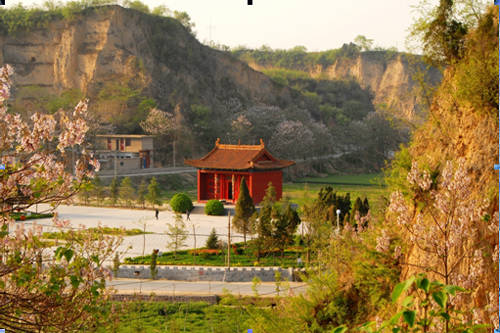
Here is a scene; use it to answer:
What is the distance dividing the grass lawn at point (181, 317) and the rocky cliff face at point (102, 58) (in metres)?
48.5

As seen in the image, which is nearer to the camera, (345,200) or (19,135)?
(19,135)

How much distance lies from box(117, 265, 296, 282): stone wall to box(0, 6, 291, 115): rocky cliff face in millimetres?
45374

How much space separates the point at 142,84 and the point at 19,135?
5928 cm

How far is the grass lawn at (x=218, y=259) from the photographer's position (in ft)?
62.9

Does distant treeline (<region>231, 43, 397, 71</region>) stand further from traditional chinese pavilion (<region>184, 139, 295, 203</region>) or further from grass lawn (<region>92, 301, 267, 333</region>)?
grass lawn (<region>92, 301, 267, 333</region>)

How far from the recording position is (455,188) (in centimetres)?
520

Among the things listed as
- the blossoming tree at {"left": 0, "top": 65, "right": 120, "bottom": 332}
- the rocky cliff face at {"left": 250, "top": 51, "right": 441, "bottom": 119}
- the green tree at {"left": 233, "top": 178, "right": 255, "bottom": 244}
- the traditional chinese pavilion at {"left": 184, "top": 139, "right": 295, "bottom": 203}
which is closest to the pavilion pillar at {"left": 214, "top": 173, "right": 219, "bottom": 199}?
the traditional chinese pavilion at {"left": 184, "top": 139, "right": 295, "bottom": 203}

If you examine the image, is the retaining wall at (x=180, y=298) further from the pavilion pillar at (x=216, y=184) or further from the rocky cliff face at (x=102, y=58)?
the rocky cliff face at (x=102, y=58)

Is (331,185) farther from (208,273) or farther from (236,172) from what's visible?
(208,273)

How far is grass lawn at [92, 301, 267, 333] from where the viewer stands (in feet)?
43.2

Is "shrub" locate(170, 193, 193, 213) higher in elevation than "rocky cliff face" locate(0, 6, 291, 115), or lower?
lower

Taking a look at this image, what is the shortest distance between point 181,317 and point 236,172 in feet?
62.3

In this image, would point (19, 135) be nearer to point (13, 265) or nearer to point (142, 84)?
point (13, 265)

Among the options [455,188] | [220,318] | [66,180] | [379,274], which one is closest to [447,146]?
[379,274]
